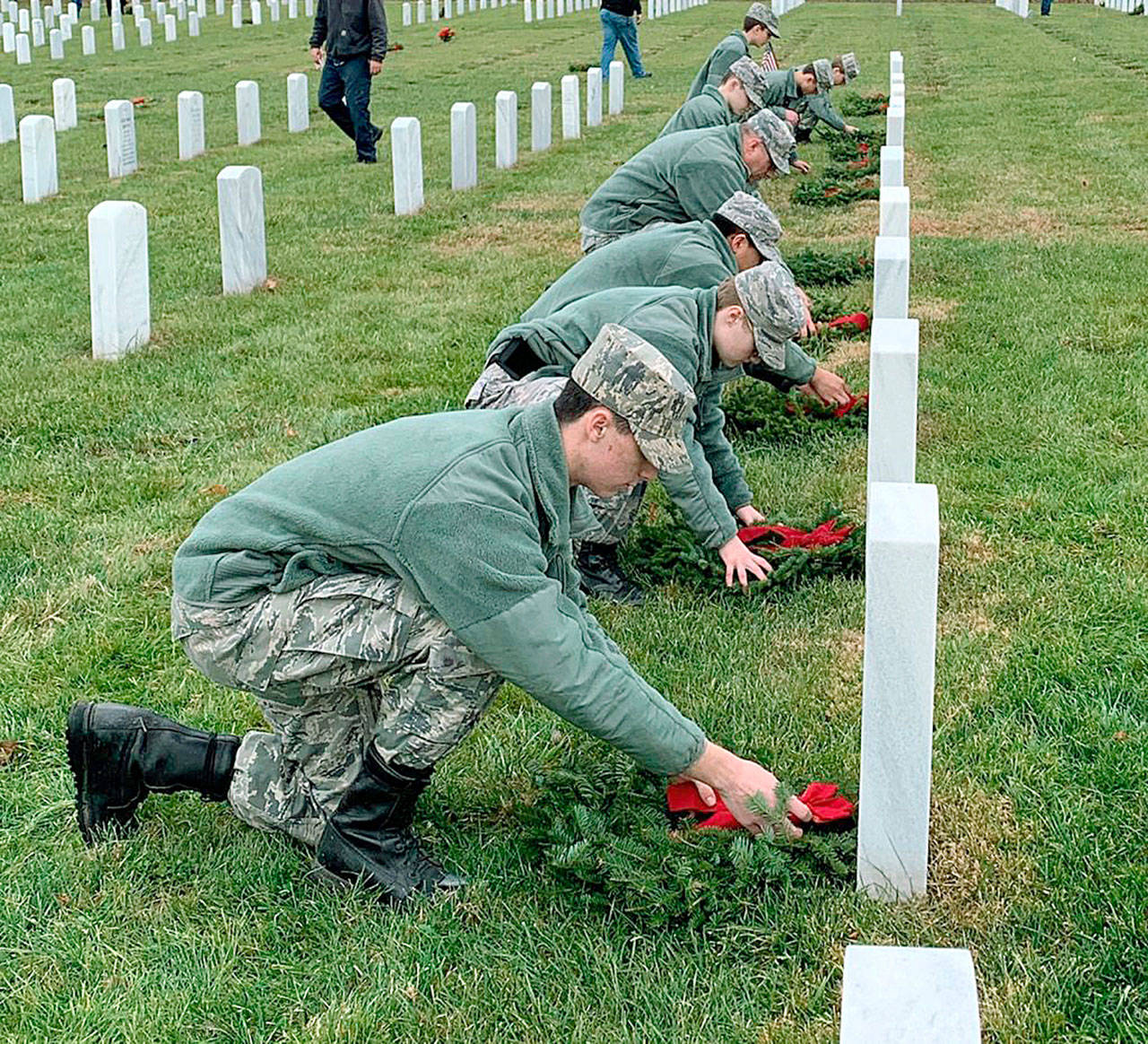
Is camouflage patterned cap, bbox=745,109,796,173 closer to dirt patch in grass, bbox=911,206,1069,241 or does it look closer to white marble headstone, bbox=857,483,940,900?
white marble headstone, bbox=857,483,940,900

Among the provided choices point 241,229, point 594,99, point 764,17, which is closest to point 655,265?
point 241,229

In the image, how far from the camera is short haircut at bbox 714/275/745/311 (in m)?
4.82

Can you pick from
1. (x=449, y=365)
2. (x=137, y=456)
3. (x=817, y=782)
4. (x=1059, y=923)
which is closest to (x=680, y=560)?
(x=817, y=782)

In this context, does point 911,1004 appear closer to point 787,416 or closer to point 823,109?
point 787,416

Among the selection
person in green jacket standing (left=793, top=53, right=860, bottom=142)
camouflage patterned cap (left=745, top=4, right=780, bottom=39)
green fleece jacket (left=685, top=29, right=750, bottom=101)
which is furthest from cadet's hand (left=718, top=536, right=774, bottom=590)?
person in green jacket standing (left=793, top=53, right=860, bottom=142)

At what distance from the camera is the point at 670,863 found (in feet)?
11.3

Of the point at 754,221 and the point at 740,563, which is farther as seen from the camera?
the point at 754,221

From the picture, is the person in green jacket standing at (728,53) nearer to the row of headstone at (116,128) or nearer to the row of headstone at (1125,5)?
the row of headstone at (116,128)

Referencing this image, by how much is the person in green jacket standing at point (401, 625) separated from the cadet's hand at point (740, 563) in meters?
1.40

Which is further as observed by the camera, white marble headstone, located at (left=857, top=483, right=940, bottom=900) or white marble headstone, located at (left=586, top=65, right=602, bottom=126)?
white marble headstone, located at (left=586, top=65, right=602, bottom=126)

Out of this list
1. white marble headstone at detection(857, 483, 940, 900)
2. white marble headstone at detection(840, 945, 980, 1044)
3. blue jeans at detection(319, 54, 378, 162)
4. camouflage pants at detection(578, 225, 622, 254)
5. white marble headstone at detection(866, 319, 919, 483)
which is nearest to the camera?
white marble headstone at detection(840, 945, 980, 1044)

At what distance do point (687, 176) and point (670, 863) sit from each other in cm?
415

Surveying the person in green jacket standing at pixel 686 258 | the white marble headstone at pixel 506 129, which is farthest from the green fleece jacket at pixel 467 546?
the white marble headstone at pixel 506 129

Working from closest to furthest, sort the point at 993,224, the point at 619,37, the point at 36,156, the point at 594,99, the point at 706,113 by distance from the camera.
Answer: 1. the point at 706,113
2. the point at 993,224
3. the point at 36,156
4. the point at 594,99
5. the point at 619,37
